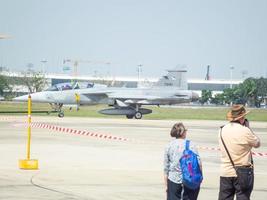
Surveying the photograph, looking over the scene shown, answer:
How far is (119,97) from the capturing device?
56812 millimetres

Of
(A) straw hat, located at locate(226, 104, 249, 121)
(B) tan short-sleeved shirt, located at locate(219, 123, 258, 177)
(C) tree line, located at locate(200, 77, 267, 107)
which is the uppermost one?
(A) straw hat, located at locate(226, 104, 249, 121)

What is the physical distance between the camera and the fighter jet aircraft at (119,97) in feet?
184

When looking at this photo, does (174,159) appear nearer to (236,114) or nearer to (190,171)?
(190,171)

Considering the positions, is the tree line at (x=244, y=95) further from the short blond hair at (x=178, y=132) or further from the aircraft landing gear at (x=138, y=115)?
the short blond hair at (x=178, y=132)

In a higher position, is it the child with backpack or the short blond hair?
the short blond hair

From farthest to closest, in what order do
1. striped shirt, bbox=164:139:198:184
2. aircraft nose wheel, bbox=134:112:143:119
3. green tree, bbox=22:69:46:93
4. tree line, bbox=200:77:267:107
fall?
tree line, bbox=200:77:267:107, green tree, bbox=22:69:46:93, aircraft nose wheel, bbox=134:112:143:119, striped shirt, bbox=164:139:198:184

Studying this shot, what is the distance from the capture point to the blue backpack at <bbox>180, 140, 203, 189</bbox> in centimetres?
951

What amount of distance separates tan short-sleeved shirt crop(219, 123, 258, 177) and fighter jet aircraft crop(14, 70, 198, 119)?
145ft

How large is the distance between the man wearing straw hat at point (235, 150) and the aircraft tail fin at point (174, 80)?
52.9m

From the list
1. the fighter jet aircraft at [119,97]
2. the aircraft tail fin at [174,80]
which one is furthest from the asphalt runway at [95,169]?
Result: the aircraft tail fin at [174,80]

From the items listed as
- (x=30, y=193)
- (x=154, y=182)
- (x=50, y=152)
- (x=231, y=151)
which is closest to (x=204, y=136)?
(x=50, y=152)

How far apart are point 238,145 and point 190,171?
2.58 ft

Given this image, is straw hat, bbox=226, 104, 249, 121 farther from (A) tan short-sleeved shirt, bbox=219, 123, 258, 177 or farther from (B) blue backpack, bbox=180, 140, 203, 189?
(B) blue backpack, bbox=180, 140, 203, 189

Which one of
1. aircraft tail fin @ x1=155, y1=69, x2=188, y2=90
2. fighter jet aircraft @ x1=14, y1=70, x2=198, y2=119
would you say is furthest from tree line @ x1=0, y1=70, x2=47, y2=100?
fighter jet aircraft @ x1=14, y1=70, x2=198, y2=119
